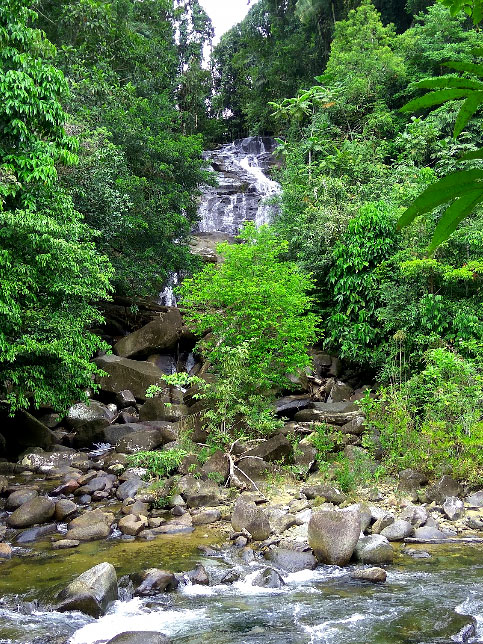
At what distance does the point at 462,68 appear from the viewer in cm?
79

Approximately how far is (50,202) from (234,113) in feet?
92.3

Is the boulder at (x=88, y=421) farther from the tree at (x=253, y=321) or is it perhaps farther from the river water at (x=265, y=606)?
the river water at (x=265, y=606)

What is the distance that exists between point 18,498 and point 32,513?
916mm

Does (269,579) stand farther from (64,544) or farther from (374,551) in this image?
(64,544)

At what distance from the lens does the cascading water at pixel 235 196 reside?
883 inches

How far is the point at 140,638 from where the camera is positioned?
455cm

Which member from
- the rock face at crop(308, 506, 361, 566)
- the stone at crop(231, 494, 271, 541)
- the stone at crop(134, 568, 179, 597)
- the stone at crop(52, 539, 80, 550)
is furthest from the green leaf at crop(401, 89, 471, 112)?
the stone at crop(52, 539, 80, 550)

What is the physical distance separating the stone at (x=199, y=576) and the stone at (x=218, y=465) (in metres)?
3.48

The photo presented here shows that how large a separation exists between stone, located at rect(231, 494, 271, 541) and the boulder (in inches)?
225

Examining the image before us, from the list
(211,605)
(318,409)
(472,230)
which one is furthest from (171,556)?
(472,230)

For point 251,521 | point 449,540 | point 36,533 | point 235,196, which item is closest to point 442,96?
point 251,521

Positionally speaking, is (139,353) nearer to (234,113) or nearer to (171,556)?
(171,556)

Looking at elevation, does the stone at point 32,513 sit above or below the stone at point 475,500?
below

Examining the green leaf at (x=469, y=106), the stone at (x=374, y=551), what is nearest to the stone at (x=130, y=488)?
the stone at (x=374, y=551)
